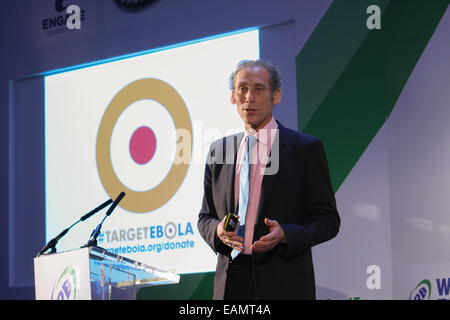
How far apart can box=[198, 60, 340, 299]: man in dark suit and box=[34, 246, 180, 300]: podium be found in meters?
0.70

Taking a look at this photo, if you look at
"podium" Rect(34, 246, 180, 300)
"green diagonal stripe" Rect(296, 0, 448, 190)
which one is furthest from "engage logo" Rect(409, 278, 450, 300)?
"podium" Rect(34, 246, 180, 300)

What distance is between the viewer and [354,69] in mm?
4016

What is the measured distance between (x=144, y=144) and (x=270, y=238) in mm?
3126

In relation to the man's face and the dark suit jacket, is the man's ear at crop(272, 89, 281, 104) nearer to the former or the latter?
the man's face

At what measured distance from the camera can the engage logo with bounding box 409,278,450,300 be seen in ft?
11.6

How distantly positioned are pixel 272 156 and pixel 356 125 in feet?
6.75

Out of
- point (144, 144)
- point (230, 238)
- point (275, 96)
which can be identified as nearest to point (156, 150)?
point (144, 144)

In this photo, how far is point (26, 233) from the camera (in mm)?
5445

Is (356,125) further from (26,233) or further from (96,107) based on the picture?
(26,233)

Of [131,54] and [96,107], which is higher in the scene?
[131,54]

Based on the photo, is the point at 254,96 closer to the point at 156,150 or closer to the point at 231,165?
the point at 231,165
